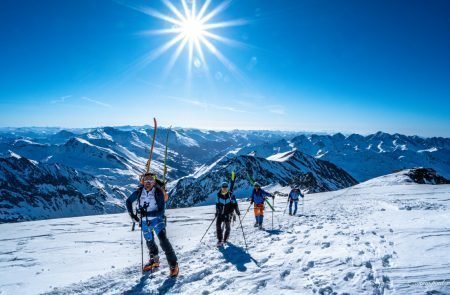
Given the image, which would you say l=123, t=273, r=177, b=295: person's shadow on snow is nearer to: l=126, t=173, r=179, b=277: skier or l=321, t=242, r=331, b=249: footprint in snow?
l=126, t=173, r=179, b=277: skier

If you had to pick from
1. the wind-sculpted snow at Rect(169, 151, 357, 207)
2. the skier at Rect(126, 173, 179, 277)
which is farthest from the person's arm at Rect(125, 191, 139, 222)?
the wind-sculpted snow at Rect(169, 151, 357, 207)

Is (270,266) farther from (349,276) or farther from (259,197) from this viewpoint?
(259,197)

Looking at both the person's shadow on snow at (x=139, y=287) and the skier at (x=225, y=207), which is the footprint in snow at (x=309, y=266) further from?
the skier at (x=225, y=207)

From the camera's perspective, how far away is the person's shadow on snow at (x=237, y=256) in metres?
9.35

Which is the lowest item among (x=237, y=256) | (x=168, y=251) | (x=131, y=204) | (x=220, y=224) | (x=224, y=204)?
(x=237, y=256)

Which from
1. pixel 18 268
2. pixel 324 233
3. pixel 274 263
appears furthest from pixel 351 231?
pixel 18 268

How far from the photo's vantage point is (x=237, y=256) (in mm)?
10539

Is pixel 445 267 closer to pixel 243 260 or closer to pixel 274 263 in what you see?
pixel 274 263

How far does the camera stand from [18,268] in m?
11.2

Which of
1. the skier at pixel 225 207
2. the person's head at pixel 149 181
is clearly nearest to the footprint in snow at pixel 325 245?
the skier at pixel 225 207

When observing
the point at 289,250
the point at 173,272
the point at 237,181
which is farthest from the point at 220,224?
the point at 237,181

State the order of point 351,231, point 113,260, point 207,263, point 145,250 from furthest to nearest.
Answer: point 145,250
point 351,231
point 113,260
point 207,263

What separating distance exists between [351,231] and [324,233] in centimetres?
122

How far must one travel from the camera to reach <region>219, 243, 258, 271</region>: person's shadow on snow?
935 cm
